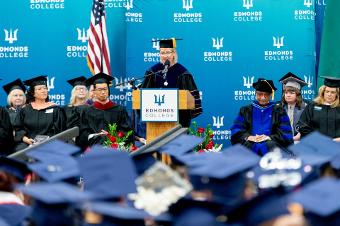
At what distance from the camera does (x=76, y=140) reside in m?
11.4

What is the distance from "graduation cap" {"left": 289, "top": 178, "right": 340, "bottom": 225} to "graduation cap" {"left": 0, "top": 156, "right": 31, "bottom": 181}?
2077 mm

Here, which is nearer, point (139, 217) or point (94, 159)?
point (139, 217)

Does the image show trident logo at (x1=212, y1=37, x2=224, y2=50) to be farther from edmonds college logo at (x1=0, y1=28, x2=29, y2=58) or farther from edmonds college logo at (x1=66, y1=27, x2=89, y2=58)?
edmonds college logo at (x1=0, y1=28, x2=29, y2=58)

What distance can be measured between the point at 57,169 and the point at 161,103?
531 cm

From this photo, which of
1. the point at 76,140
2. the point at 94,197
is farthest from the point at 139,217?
the point at 76,140

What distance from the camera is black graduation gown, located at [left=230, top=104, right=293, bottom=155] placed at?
10.8 metres

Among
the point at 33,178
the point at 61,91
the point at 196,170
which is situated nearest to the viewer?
the point at 196,170

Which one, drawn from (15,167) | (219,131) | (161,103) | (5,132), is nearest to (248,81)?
(219,131)

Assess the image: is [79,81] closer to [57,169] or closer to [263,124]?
[263,124]

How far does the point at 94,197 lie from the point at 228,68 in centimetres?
975

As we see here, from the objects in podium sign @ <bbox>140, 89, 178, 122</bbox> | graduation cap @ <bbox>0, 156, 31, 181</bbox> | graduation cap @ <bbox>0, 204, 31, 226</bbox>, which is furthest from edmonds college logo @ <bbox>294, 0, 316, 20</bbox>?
graduation cap @ <bbox>0, 204, 31, 226</bbox>

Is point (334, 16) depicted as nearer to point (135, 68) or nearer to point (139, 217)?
point (135, 68)

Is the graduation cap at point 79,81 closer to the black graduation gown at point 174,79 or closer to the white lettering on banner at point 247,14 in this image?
the black graduation gown at point 174,79

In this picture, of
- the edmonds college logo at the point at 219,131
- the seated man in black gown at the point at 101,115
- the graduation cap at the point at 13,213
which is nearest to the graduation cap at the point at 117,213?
the graduation cap at the point at 13,213
